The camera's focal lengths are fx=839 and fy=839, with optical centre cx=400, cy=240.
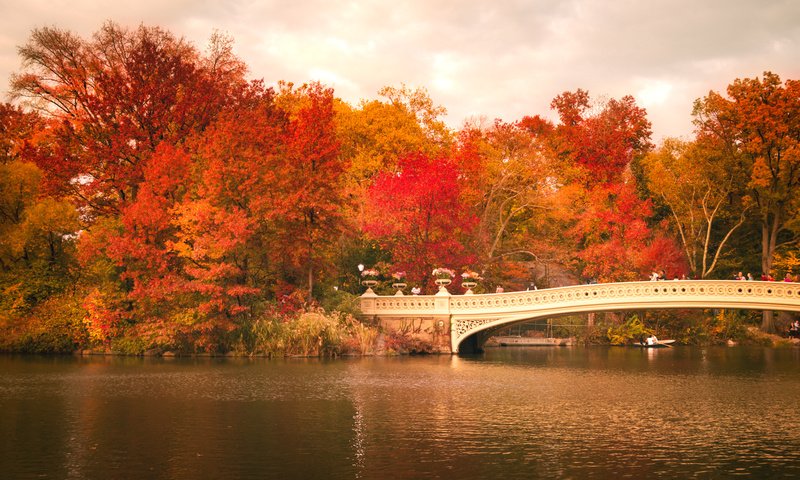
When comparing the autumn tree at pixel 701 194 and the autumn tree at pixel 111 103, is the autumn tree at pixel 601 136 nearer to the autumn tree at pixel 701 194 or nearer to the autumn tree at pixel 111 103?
the autumn tree at pixel 701 194

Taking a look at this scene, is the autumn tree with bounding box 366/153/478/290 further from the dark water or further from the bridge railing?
the dark water

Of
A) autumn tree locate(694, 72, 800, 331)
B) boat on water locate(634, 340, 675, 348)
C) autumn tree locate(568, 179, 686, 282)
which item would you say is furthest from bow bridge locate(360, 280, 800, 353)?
autumn tree locate(694, 72, 800, 331)

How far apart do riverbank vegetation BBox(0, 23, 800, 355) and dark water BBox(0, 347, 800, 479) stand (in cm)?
505

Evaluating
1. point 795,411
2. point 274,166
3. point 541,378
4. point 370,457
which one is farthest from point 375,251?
point 370,457

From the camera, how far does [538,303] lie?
3525 cm

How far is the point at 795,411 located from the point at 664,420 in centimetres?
393

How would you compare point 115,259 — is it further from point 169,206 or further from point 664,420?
point 664,420

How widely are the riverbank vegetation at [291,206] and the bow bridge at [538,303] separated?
122cm

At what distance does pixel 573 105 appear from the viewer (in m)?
68.1

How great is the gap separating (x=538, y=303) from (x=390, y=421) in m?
17.9

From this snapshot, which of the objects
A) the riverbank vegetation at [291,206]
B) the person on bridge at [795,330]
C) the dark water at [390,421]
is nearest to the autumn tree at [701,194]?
the riverbank vegetation at [291,206]

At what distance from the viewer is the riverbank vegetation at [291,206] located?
35.0 metres

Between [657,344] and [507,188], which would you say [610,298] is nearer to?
[657,344]

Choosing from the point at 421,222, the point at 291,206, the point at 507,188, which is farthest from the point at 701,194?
the point at 291,206
